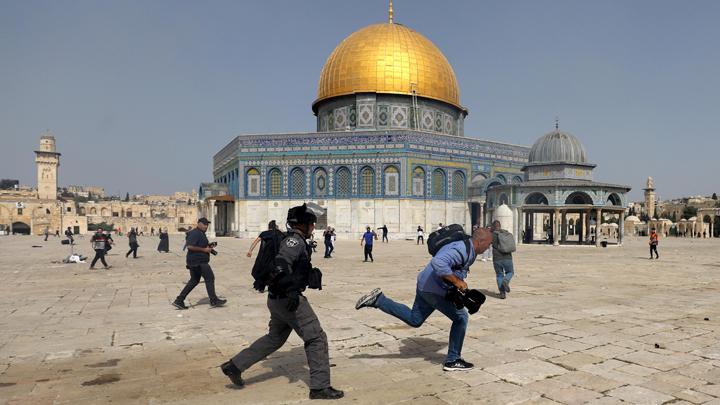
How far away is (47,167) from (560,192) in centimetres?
9060

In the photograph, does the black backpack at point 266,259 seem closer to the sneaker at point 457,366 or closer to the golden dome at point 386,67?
the sneaker at point 457,366

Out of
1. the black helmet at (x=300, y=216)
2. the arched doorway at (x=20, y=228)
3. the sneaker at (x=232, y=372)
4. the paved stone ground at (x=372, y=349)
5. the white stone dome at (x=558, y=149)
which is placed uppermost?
the white stone dome at (x=558, y=149)

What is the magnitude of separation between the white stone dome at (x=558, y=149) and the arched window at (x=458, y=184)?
271 inches

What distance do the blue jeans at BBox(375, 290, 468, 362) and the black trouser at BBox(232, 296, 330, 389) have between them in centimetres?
93

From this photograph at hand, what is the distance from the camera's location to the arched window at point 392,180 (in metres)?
36.7

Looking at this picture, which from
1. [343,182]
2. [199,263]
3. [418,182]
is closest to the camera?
[199,263]

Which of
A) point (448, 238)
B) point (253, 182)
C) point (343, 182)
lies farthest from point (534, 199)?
point (448, 238)

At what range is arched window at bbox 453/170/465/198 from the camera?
39281 mm

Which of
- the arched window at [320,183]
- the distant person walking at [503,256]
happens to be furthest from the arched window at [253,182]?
the distant person walking at [503,256]

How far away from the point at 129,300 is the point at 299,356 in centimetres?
506

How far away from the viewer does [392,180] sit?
120 ft

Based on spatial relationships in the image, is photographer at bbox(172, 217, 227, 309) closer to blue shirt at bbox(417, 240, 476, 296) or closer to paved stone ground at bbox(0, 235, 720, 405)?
→ paved stone ground at bbox(0, 235, 720, 405)

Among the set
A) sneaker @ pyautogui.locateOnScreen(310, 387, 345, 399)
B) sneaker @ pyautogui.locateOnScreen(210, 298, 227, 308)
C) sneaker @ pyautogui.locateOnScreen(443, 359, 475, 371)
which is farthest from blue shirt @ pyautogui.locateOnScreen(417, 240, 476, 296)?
sneaker @ pyautogui.locateOnScreen(210, 298, 227, 308)

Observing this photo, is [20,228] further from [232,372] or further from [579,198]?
[232,372]
